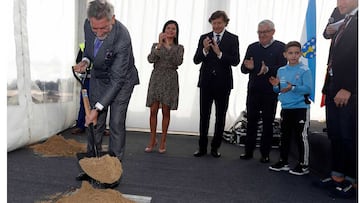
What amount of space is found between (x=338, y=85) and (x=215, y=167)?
111 centimetres

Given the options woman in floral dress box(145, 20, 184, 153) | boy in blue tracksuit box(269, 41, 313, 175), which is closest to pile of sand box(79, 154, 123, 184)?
boy in blue tracksuit box(269, 41, 313, 175)

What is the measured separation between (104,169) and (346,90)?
2.39ft

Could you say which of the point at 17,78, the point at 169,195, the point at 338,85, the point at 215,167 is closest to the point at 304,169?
the point at 215,167

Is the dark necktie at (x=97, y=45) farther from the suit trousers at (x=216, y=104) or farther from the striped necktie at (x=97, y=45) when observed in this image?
the suit trousers at (x=216, y=104)

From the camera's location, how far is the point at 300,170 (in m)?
1.63

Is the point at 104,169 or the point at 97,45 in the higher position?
the point at 97,45

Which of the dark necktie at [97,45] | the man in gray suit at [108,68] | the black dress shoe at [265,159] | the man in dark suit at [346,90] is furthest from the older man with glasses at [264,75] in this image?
the man in dark suit at [346,90]

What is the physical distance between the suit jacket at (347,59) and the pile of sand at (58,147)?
148 cm

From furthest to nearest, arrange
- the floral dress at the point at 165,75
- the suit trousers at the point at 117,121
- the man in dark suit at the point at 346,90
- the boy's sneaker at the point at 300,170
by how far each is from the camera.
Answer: the floral dress at the point at 165,75 < the boy's sneaker at the point at 300,170 < the suit trousers at the point at 117,121 < the man in dark suit at the point at 346,90

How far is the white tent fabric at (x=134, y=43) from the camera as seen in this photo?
195cm

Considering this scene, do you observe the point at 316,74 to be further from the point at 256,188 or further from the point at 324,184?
the point at 256,188

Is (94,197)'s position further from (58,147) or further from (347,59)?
(58,147)

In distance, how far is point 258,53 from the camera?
6.08 feet

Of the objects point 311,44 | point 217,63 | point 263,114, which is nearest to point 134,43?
point 217,63
